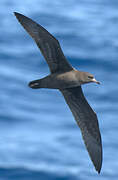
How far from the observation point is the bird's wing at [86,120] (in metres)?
14.2

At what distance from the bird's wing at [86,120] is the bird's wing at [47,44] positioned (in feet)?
3.64

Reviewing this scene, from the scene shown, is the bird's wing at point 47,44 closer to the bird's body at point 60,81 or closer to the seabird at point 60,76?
the seabird at point 60,76

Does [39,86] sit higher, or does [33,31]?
[33,31]

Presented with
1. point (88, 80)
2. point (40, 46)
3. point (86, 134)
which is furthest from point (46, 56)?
point (86, 134)

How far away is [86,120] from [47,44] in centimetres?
279

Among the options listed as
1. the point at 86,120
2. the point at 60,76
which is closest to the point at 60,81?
the point at 60,76

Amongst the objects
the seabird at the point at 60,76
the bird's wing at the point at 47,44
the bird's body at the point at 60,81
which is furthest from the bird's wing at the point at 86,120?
the bird's wing at the point at 47,44

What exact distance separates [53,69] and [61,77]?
35 cm

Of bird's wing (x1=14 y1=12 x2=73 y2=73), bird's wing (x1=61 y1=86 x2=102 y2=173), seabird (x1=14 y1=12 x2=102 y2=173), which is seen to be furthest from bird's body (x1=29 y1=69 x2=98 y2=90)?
bird's wing (x1=61 y1=86 x2=102 y2=173)

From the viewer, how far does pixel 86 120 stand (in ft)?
47.8

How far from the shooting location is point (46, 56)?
13.3 m

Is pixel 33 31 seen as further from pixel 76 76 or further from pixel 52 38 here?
pixel 76 76

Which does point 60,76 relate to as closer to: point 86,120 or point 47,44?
point 47,44

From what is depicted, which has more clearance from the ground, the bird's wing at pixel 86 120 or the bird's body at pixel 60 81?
the bird's body at pixel 60 81
